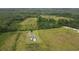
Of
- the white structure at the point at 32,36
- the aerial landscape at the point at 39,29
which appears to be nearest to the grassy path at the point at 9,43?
the aerial landscape at the point at 39,29

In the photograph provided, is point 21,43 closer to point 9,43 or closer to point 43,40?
point 9,43

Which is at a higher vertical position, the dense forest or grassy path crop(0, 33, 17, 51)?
the dense forest

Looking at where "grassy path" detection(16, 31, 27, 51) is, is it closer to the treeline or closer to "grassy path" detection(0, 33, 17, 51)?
"grassy path" detection(0, 33, 17, 51)

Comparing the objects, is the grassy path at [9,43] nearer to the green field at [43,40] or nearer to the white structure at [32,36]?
the green field at [43,40]

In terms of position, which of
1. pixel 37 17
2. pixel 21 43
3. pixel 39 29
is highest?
pixel 37 17

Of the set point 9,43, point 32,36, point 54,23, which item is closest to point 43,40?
point 32,36

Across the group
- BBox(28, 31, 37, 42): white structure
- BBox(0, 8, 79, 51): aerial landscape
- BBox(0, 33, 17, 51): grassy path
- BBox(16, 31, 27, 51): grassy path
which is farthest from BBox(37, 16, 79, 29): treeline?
BBox(0, 33, 17, 51): grassy path
